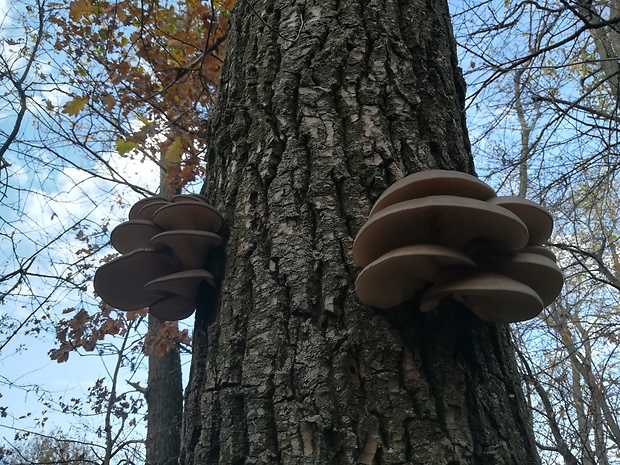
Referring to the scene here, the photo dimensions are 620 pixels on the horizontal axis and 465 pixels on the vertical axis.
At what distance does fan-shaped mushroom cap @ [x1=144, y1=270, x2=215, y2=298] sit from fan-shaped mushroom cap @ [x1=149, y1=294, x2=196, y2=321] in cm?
5

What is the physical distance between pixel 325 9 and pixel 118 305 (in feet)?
4.33

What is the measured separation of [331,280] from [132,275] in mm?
786

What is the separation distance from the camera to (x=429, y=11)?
6.24 ft

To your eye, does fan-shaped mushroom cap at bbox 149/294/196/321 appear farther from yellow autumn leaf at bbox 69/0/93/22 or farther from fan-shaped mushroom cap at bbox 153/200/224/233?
yellow autumn leaf at bbox 69/0/93/22

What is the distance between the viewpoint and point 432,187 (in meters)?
1.14

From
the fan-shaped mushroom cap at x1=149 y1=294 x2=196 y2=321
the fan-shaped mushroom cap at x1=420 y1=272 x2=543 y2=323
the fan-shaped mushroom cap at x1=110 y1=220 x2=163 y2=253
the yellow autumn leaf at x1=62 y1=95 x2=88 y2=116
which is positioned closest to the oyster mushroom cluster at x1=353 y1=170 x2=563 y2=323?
the fan-shaped mushroom cap at x1=420 y1=272 x2=543 y2=323

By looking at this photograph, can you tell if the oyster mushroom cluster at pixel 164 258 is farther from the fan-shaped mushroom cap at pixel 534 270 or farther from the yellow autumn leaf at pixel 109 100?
the yellow autumn leaf at pixel 109 100

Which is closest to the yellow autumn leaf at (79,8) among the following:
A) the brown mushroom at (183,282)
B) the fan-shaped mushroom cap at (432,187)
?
the brown mushroom at (183,282)

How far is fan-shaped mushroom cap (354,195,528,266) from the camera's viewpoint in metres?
1.04

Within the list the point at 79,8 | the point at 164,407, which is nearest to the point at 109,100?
the point at 79,8

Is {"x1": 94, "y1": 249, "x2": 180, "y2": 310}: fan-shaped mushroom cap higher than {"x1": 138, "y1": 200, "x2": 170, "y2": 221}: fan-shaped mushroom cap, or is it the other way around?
{"x1": 138, "y1": 200, "x2": 170, "y2": 221}: fan-shaped mushroom cap

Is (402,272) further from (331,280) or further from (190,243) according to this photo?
(190,243)

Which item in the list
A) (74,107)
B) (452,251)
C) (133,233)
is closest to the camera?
(452,251)

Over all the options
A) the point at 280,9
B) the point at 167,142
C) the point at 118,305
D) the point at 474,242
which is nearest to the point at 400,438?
the point at 474,242
